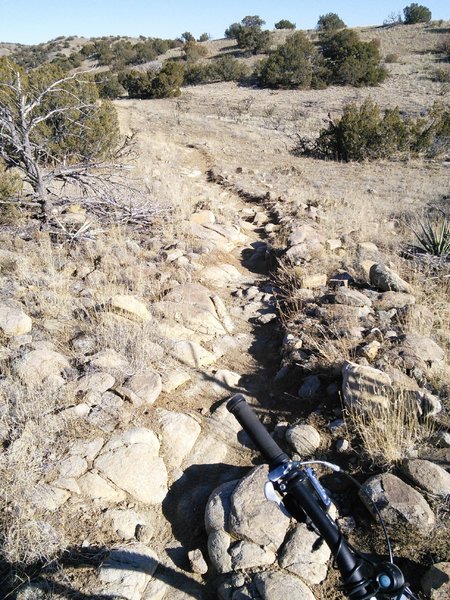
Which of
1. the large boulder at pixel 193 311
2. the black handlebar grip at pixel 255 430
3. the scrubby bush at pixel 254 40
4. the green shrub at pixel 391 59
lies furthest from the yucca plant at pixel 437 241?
the scrubby bush at pixel 254 40

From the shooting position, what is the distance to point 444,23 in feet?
130

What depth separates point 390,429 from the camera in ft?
9.75

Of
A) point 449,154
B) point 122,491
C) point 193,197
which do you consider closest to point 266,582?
point 122,491

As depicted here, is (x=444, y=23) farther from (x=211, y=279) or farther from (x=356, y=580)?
(x=356, y=580)

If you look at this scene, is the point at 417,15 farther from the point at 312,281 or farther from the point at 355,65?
the point at 312,281

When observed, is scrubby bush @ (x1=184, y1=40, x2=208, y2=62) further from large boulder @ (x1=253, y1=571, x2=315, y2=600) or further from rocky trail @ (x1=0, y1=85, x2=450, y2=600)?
large boulder @ (x1=253, y1=571, x2=315, y2=600)

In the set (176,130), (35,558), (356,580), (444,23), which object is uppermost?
(444,23)

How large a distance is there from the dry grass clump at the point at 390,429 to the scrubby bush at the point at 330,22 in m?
46.7

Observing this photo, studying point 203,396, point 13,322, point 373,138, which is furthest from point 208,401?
point 373,138

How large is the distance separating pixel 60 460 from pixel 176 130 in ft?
51.2

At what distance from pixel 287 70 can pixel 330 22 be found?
66.9 feet

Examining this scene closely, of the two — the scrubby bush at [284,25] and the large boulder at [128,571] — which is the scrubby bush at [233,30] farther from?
the large boulder at [128,571]

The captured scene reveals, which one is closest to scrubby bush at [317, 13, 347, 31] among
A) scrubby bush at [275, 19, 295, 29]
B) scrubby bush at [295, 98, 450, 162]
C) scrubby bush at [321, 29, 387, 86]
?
scrubby bush at [275, 19, 295, 29]

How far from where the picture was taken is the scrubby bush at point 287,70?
26.8m
